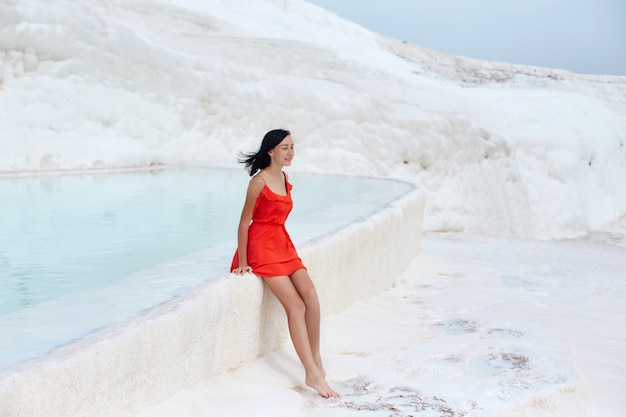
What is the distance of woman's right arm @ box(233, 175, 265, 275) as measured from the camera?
130 inches

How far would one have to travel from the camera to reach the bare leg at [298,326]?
127 inches

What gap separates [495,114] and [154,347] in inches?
496

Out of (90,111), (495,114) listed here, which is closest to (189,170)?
(90,111)

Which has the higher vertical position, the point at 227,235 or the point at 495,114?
the point at 495,114

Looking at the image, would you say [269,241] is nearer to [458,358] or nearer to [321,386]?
[321,386]

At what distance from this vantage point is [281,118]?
10562mm

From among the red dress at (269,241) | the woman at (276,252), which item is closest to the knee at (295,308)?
the woman at (276,252)

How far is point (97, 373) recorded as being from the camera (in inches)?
92.9

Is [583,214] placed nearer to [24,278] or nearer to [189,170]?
[189,170]

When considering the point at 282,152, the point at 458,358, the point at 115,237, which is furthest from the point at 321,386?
the point at 115,237

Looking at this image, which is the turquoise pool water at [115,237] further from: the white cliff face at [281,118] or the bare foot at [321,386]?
the white cliff face at [281,118]

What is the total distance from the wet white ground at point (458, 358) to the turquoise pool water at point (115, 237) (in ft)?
1.45

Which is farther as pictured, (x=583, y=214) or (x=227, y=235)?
(x=583, y=214)

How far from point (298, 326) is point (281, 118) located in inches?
294
